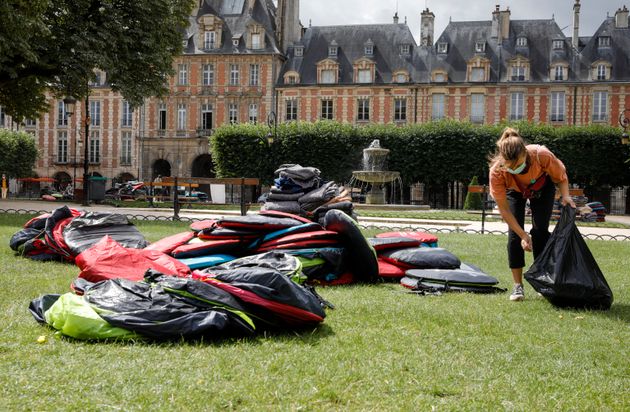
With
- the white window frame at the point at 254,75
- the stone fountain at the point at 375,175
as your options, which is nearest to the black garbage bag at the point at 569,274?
the stone fountain at the point at 375,175

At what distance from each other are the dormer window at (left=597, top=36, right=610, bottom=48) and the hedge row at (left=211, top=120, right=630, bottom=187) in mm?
10043

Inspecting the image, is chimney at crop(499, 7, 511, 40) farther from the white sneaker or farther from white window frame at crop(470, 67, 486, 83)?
the white sneaker

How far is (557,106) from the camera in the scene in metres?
42.9

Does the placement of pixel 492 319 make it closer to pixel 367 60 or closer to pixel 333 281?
pixel 333 281

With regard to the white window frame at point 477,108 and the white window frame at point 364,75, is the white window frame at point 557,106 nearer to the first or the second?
the white window frame at point 477,108

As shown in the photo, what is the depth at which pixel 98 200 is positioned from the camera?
86.1ft

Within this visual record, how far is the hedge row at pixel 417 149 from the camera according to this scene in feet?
118

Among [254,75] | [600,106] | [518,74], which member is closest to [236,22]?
[254,75]

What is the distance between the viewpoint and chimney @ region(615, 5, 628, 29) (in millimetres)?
43656

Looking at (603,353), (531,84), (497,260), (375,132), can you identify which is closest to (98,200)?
(375,132)

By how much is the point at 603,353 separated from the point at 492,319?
990 millimetres

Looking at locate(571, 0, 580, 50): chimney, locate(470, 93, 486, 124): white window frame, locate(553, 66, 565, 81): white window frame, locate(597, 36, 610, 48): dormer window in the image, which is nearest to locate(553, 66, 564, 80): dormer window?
locate(553, 66, 565, 81): white window frame

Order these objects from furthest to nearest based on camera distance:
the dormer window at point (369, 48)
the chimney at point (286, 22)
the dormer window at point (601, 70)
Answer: the chimney at point (286, 22)
the dormer window at point (369, 48)
the dormer window at point (601, 70)

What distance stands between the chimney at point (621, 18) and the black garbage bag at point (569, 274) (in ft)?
145
